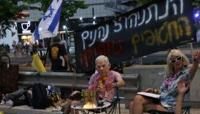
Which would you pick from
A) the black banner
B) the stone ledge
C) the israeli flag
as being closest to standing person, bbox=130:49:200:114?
the black banner

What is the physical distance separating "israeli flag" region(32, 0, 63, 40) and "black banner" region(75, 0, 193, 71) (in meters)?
3.43

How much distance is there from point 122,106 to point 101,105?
2722 mm

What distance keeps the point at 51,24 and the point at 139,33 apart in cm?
517

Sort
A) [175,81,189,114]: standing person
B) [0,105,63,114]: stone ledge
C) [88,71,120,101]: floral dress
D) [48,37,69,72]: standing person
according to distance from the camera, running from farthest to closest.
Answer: [48,37,69,72]: standing person
[0,105,63,114]: stone ledge
[88,71,120,101]: floral dress
[175,81,189,114]: standing person

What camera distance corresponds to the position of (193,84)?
33.7 ft

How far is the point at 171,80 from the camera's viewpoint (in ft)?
25.0

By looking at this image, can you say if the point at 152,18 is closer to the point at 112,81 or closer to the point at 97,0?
the point at 112,81

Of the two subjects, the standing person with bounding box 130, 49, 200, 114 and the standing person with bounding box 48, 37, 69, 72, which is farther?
the standing person with bounding box 48, 37, 69, 72

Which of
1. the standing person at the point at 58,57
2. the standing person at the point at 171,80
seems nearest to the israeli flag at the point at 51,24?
the standing person at the point at 58,57

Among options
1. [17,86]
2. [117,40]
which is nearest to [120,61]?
[117,40]

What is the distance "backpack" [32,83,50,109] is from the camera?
1060cm

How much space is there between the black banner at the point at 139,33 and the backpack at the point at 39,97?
3.18ft

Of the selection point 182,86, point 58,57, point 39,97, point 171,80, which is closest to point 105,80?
point 171,80

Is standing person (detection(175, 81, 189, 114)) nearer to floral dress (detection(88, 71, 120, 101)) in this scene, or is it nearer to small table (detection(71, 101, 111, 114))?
small table (detection(71, 101, 111, 114))
